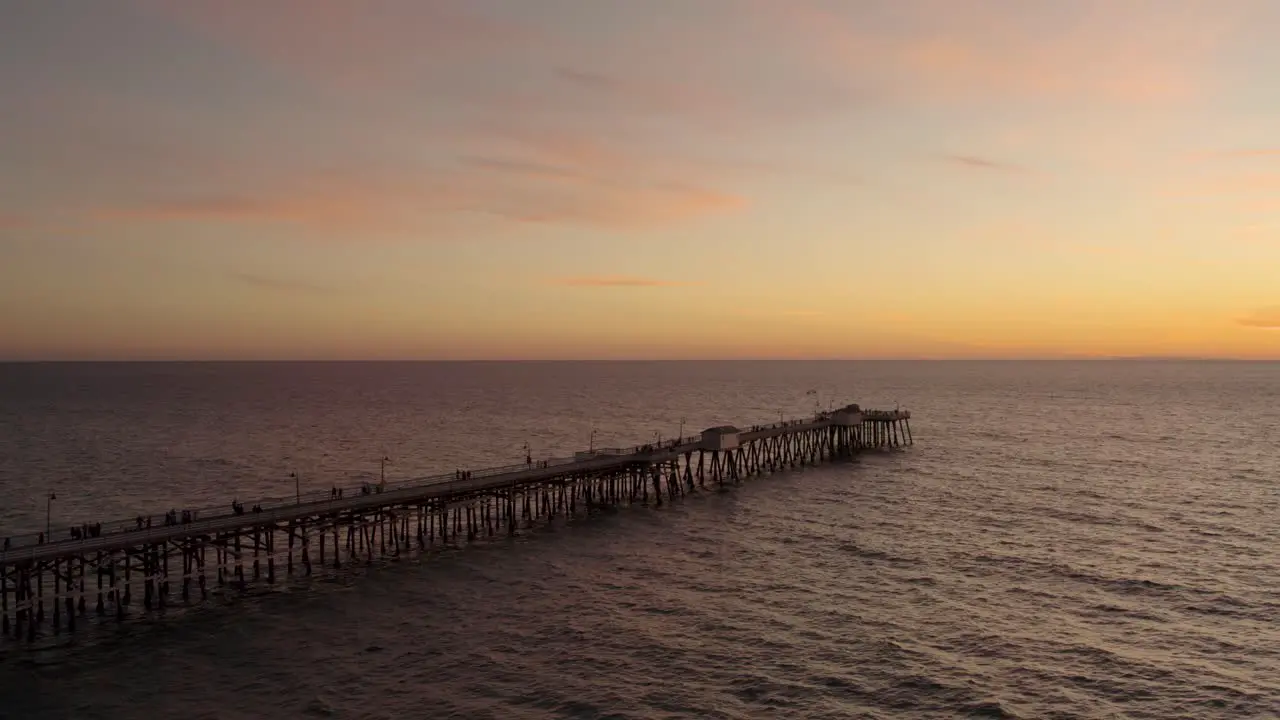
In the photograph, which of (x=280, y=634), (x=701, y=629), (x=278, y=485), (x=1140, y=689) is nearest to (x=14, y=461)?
(x=278, y=485)

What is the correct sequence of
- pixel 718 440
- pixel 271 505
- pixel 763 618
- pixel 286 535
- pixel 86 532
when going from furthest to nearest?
1. pixel 718 440
2. pixel 271 505
3. pixel 286 535
4. pixel 763 618
5. pixel 86 532

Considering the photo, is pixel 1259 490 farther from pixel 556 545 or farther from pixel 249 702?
pixel 249 702

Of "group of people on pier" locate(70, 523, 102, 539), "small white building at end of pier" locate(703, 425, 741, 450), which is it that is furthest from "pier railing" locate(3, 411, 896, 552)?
"small white building at end of pier" locate(703, 425, 741, 450)

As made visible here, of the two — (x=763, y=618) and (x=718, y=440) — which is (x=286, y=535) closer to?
(x=763, y=618)

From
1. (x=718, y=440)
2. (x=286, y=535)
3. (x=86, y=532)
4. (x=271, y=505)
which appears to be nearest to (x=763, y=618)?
(x=86, y=532)

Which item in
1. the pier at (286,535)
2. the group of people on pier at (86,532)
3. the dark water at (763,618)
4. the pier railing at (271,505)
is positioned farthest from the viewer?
the pier railing at (271,505)

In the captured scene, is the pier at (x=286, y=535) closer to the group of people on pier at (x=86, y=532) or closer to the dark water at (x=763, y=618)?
the group of people on pier at (x=86, y=532)

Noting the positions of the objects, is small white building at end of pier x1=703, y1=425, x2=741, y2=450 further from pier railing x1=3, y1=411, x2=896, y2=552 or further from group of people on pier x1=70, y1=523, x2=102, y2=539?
group of people on pier x1=70, y1=523, x2=102, y2=539

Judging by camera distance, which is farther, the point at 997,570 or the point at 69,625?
the point at 997,570

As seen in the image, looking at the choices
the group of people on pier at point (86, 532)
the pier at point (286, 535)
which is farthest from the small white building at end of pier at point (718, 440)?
the group of people on pier at point (86, 532)
